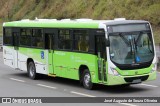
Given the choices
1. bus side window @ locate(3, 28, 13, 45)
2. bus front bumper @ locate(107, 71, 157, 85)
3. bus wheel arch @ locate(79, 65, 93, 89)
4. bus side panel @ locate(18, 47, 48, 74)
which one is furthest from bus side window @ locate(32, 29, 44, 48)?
bus front bumper @ locate(107, 71, 157, 85)

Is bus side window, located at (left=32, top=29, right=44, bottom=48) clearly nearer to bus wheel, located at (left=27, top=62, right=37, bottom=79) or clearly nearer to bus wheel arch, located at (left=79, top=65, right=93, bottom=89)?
bus wheel, located at (left=27, top=62, right=37, bottom=79)

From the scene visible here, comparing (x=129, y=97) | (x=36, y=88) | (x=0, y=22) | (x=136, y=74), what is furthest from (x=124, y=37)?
(x=0, y=22)

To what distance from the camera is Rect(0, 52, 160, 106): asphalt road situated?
17062 mm

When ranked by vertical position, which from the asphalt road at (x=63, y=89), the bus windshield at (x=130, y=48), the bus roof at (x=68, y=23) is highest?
the bus roof at (x=68, y=23)

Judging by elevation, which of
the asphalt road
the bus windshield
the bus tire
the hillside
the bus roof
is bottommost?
the asphalt road

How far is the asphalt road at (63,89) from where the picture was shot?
1706 centimetres

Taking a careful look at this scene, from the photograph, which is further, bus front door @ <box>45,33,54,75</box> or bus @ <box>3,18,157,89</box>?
bus front door @ <box>45,33,54,75</box>

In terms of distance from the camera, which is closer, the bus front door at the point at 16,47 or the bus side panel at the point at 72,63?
the bus side panel at the point at 72,63

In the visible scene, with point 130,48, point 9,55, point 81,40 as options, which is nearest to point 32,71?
point 9,55

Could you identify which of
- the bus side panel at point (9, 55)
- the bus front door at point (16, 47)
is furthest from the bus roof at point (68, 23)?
the bus side panel at point (9, 55)

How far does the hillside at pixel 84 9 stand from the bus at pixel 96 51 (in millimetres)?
18656

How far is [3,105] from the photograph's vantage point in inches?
600

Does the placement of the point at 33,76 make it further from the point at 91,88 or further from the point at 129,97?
the point at 129,97

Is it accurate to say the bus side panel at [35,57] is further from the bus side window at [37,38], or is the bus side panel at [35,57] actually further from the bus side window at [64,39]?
the bus side window at [64,39]
